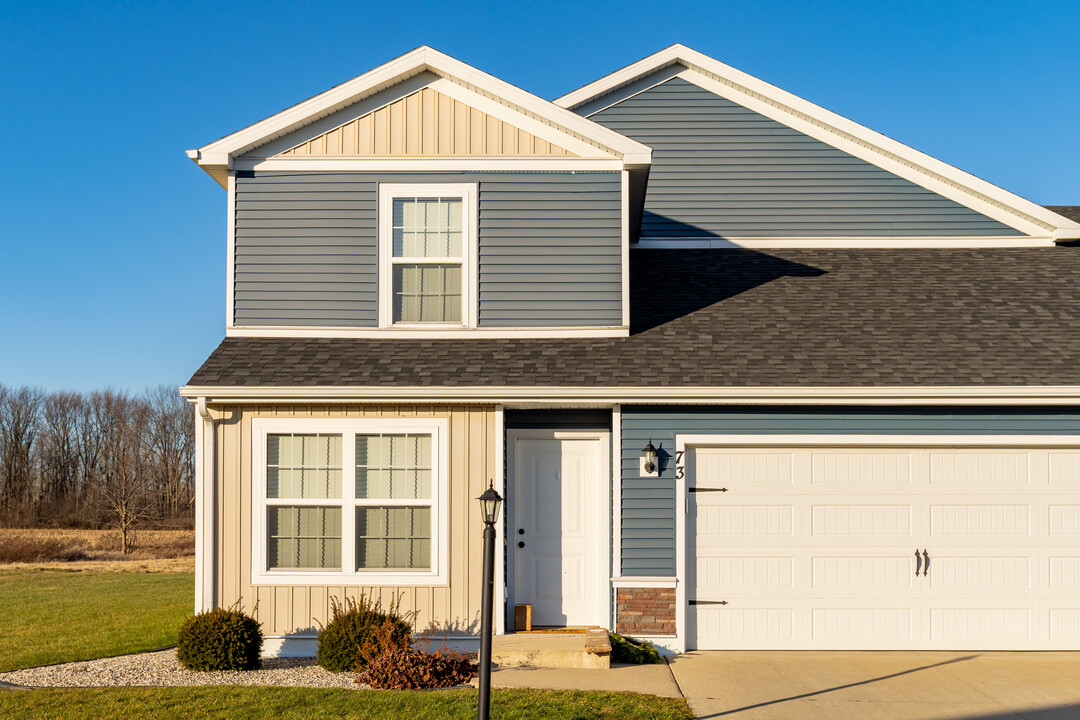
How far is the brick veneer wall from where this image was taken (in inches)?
352

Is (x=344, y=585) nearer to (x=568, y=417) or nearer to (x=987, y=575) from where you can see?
(x=568, y=417)

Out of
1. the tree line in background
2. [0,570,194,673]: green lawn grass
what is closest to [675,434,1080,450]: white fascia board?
[0,570,194,673]: green lawn grass

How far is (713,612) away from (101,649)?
6.53m

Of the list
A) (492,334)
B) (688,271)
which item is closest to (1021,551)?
(688,271)

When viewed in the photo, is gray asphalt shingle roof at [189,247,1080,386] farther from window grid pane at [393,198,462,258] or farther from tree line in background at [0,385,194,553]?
tree line in background at [0,385,194,553]

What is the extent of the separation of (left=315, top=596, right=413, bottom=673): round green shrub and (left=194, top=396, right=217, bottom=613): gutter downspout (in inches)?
55.4

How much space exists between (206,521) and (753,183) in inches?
338

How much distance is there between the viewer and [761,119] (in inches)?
514

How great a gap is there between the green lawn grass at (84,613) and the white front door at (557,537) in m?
4.09

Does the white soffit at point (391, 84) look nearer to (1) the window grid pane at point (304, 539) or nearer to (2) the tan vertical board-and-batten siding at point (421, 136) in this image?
(2) the tan vertical board-and-batten siding at point (421, 136)

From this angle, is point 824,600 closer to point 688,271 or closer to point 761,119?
point 688,271


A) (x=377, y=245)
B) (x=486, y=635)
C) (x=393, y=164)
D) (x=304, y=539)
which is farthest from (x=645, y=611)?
(x=393, y=164)

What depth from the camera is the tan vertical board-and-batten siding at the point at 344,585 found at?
893cm

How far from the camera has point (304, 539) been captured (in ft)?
29.8
